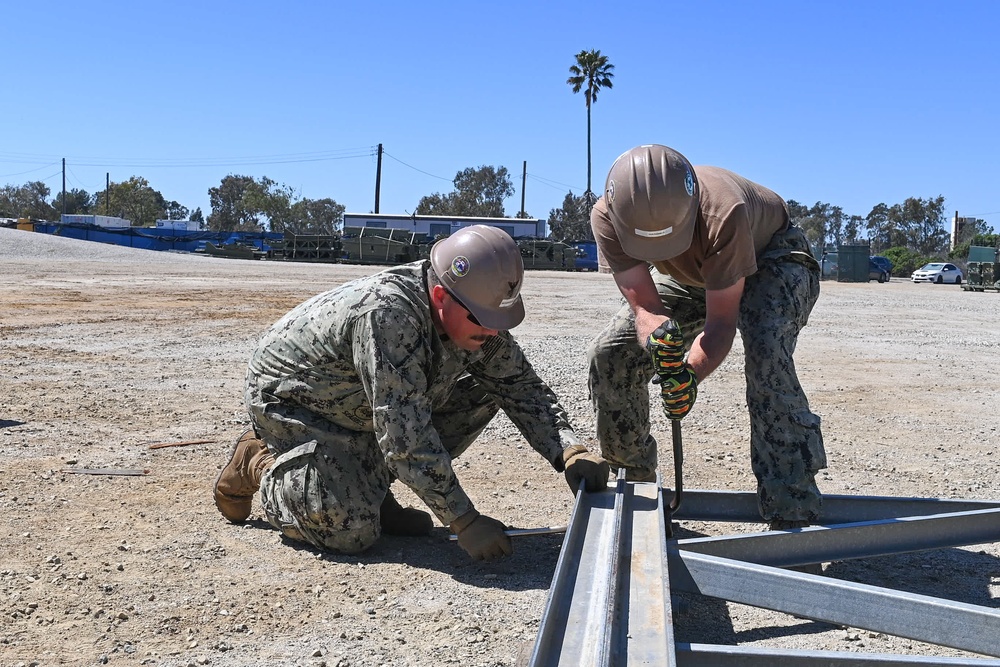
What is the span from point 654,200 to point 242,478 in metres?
2.07

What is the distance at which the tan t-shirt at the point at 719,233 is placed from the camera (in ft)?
11.9

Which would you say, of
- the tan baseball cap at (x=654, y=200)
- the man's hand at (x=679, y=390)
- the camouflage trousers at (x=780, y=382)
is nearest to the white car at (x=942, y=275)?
the camouflage trousers at (x=780, y=382)

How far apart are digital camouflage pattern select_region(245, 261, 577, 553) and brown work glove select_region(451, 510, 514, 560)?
1.8 inches

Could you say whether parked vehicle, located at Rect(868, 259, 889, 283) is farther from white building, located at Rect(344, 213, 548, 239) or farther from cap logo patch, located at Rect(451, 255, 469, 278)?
cap logo patch, located at Rect(451, 255, 469, 278)

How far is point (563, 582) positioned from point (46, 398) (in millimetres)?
5245

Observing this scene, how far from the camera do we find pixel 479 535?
358 centimetres

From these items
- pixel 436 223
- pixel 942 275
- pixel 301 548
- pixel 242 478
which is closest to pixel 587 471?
pixel 301 548

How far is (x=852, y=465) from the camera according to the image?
541cm

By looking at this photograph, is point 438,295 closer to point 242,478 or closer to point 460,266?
point 460,266

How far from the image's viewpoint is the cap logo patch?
11.6ft

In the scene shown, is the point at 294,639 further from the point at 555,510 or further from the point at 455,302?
the point at 555,510

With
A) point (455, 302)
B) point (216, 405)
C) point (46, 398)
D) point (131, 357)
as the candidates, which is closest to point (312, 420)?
point (455, 302)

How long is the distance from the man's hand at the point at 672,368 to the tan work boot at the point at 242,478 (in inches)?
66.2

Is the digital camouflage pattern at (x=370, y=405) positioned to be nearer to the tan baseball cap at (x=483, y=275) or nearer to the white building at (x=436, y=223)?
the tan baseball cap at (x=483, y=275)
